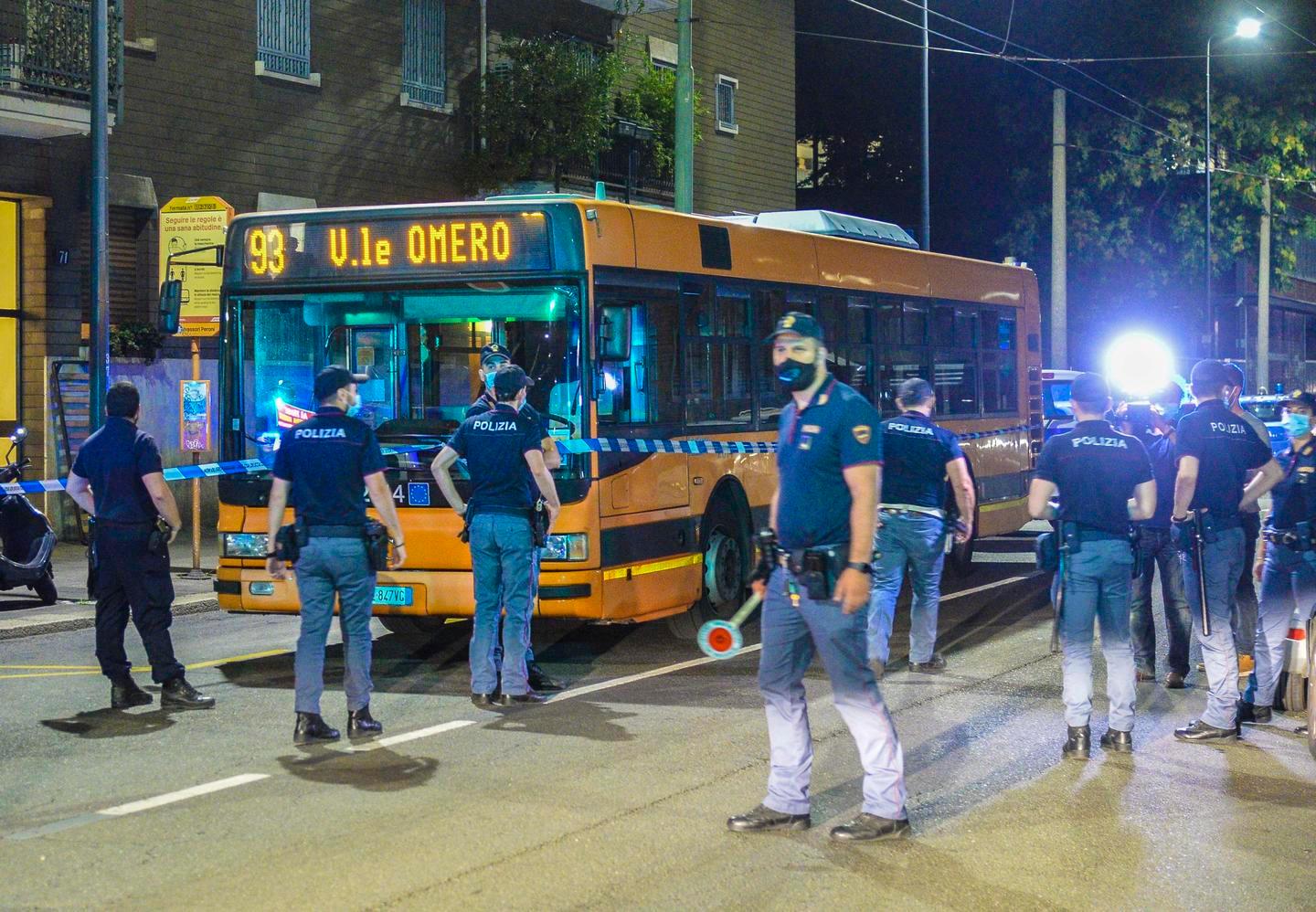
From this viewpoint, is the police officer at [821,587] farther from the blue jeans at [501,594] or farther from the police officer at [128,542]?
the police officer at [128,542]

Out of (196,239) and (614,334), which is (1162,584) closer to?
(614,334)

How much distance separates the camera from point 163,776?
7250 mm

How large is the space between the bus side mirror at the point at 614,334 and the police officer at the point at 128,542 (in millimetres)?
2677

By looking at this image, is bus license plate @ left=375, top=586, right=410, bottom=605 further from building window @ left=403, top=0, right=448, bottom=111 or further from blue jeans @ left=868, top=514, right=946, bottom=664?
building window @ left=403, top=0, right=448, bottom=111

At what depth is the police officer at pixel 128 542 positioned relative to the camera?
884 centimetres

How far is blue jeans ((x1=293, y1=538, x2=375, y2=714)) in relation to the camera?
8039mm

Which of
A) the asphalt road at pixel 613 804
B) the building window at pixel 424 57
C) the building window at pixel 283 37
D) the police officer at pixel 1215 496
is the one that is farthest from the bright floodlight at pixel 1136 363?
the asphalt road at pixel 613 804

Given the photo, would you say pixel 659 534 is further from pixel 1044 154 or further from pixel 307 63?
pixel 1044 154

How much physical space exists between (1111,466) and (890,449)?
2344 mm

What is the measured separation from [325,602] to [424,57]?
694 inches

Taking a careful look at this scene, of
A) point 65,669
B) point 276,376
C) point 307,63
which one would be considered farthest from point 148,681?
point 307,63

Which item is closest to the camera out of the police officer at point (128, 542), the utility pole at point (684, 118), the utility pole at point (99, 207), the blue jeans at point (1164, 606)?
the police officer at point (128, 542)

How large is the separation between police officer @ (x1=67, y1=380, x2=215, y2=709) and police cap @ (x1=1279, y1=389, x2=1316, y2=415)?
583cm

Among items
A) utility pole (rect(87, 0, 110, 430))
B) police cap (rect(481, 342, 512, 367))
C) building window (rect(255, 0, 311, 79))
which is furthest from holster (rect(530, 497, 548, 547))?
building window (rect(255, 0, 311, 79))
